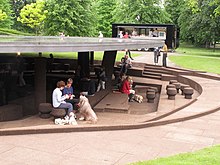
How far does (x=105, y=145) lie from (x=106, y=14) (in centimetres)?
5790

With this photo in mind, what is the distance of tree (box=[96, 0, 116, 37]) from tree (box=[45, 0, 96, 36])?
15702 mm

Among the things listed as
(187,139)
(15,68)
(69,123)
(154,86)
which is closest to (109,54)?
(154,86)

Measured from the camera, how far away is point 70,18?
150ft

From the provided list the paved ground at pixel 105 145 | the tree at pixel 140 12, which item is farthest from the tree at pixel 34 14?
the paved ground at pixel 105 145

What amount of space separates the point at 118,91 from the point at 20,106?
5.27 meters

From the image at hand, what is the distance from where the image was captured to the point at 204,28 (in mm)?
46688

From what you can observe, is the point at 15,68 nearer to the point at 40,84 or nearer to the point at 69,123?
the point at 40,84

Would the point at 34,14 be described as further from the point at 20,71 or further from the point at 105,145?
the point at 105,145

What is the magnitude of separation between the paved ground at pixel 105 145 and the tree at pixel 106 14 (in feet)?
180

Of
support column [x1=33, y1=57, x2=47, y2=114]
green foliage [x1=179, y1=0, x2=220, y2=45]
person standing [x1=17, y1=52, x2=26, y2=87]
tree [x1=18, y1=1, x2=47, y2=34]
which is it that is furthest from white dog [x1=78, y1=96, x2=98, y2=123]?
tree [x1=18, y1=1, x2=47, y2=34]

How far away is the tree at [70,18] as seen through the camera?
45594 millimetres

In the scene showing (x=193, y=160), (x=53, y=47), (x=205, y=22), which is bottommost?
(x=193, y=160)

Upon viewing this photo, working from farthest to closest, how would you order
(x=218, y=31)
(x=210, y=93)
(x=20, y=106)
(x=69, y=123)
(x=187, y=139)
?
(x=218, y=31), (x=210, y=93), (x=20, y=106), (x=69, y=123), (x=187, y=139)

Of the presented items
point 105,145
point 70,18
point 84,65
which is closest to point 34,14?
point 70,18
